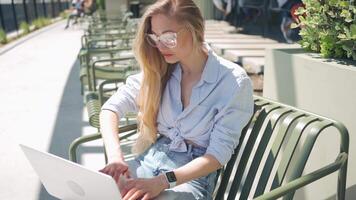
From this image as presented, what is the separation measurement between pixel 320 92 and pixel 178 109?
2.42 feet

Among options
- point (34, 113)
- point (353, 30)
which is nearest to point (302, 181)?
point (353, 30)

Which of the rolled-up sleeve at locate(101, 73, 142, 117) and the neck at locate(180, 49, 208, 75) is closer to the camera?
the neck at locate(180, 49, 208, 75)

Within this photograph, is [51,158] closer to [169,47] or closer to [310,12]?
[169,47]

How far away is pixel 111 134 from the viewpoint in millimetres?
1924

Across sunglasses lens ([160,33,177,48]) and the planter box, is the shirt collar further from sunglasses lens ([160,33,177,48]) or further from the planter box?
the planter box

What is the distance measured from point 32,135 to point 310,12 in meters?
2.98

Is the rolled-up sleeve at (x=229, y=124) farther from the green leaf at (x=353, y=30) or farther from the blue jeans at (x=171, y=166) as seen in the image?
the green leaf at (x=353, y=30)

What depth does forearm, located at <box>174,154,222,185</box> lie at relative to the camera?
5.28ft

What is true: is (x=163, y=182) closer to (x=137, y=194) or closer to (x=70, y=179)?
(x=137, y=194)

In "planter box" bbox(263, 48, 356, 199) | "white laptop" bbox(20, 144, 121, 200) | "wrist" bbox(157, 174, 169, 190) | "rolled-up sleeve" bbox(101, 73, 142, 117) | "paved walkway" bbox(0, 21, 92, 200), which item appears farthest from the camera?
"paved walkway" bbox(0, 21, 92, 200)

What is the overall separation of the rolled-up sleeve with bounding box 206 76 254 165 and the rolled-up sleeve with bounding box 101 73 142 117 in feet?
1.59

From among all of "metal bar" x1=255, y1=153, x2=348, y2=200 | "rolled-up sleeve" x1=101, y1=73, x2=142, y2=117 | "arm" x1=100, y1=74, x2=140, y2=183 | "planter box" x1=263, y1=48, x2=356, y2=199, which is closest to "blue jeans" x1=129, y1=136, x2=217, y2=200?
"arm" x1=100, y1=74, x2=140, y2=183

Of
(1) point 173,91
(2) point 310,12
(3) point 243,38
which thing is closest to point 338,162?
(1) point 173,91

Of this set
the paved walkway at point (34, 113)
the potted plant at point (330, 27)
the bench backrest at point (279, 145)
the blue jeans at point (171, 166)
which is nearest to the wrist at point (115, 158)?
the blue jeans at point (171, 166)
